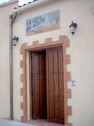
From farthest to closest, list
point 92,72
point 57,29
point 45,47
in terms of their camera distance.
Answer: point 45,47 → point 57,29 → point 92,72

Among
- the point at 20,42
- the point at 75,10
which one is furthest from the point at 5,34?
the point at 75,10

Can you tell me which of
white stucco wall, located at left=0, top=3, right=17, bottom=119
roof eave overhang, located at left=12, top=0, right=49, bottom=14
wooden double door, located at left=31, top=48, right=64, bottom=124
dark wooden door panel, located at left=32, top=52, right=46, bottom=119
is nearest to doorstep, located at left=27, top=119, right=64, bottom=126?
wooden double door, located at left=31, top=48, right=64, bottom=124

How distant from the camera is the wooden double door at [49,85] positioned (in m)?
6.05

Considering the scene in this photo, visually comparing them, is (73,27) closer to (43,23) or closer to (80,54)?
(80,54)

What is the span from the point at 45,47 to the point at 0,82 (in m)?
2.57

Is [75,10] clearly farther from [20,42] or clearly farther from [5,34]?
[5,34]

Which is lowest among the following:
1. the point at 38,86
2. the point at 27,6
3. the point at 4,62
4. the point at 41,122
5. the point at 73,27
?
the point at 41,122

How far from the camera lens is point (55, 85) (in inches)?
242

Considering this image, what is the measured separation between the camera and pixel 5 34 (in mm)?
7309

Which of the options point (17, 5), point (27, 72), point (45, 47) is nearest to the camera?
point (45, 47)

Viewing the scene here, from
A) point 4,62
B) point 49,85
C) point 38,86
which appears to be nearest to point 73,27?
point 49,85

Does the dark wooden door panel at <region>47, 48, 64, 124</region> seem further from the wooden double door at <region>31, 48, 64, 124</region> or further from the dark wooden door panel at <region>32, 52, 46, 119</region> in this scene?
the dark wooden door panel at <region>32, 52, 46, 119</region>

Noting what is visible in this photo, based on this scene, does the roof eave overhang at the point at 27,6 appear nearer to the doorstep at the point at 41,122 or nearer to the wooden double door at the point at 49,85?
the wooden double door at the point at 49,85

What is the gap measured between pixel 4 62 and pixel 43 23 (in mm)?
2359
